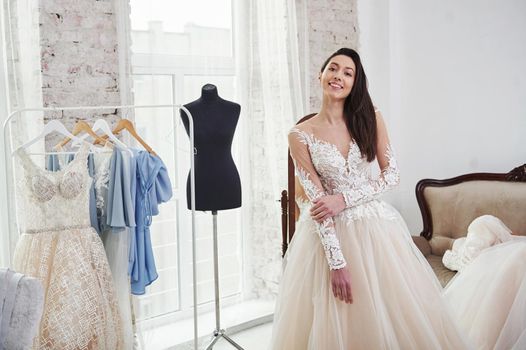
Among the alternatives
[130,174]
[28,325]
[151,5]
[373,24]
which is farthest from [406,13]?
[28,325]

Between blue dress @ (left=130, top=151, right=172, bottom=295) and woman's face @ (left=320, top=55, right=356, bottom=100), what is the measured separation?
31.7 inches

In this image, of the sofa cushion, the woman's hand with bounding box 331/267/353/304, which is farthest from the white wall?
the woman's hand with bounding box 331/267/353/304

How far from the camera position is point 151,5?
347 centimetres

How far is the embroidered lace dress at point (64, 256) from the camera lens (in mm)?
2420

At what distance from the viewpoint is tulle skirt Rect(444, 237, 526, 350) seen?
260 centimetres

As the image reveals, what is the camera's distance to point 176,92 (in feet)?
11.9

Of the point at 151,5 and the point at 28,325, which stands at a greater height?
the point at 151,5

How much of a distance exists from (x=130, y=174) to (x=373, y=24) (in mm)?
2726

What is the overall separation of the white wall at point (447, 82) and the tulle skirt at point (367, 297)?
1948mm

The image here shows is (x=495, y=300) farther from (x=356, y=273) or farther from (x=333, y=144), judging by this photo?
(x=333, y=144)

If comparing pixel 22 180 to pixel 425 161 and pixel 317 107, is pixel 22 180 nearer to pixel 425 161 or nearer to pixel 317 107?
pixel 317 107

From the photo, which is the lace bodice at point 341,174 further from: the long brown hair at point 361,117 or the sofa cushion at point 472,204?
the sofa cushion at point 472,204

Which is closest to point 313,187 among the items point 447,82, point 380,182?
point 380,182

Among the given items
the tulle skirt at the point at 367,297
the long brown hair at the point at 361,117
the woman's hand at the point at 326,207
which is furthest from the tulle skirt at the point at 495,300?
the long brown hair at the point at 361,117
